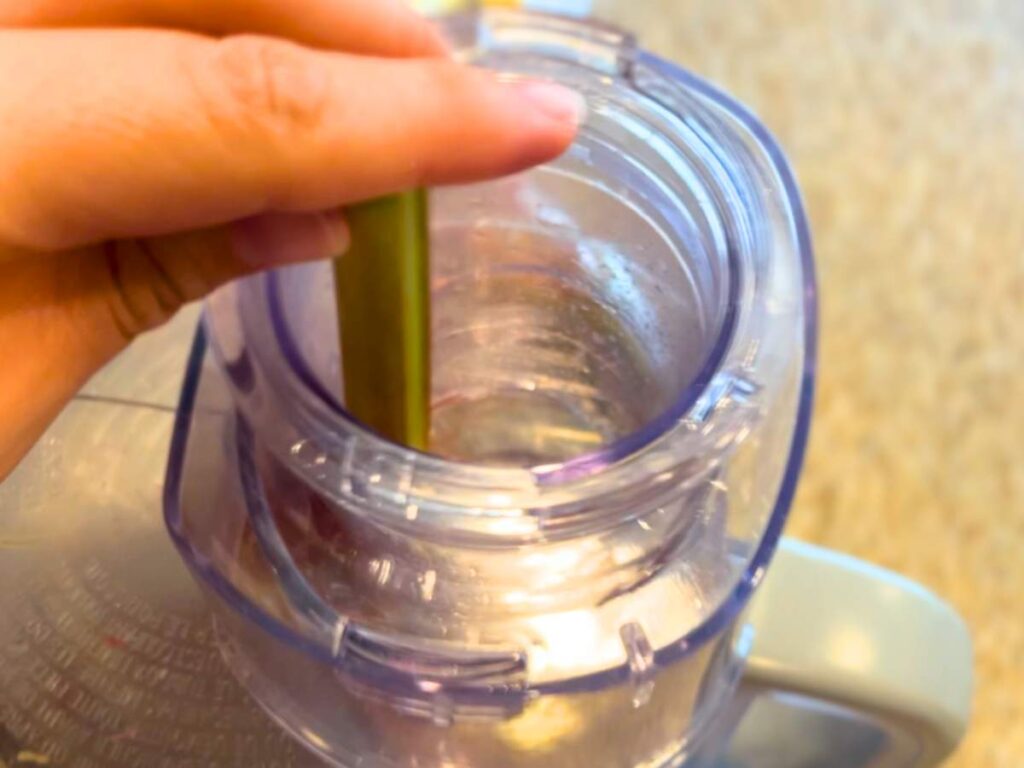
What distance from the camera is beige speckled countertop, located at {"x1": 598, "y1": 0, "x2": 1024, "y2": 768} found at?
76 centimetres

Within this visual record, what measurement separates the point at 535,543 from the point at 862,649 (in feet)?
0.42

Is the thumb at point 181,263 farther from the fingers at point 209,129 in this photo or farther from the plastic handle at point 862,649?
the plastic handle at point 862,649

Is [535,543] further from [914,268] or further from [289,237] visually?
[914,268]

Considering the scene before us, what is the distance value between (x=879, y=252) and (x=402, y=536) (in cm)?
65

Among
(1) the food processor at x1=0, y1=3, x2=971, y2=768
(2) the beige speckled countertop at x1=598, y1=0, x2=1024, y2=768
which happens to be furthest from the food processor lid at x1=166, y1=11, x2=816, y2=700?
(2) the beige speckled countertop at x1=598, y1=0, x2=1024, y2=768

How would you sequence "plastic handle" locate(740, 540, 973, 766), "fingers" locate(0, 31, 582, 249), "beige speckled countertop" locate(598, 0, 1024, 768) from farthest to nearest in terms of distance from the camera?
"beige speckled countertop" locate(598, 0, 1024, 768), "plastic handle" locate(740, 540, 973, 766), "fingers" locate(0, 31, 582, 249)

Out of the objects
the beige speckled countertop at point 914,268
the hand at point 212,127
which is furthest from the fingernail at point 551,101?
the beige speckled countertop at point 914,268

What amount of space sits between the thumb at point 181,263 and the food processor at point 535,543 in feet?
0.04

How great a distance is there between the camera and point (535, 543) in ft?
1.05

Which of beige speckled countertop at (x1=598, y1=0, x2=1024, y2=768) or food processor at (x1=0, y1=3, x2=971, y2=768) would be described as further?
beige speckled countertop at (x1=598, y1=0, x2=1024, y2=768)

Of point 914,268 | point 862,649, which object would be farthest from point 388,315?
point 914,268

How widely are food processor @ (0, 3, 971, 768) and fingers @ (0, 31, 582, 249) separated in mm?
63

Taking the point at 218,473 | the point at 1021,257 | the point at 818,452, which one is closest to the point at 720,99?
the point at 218,473

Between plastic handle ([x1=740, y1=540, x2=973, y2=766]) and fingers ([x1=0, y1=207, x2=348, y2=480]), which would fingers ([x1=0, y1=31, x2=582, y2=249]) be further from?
plastic handle ([x1=740, y1=540, x2=973, y2=766])
